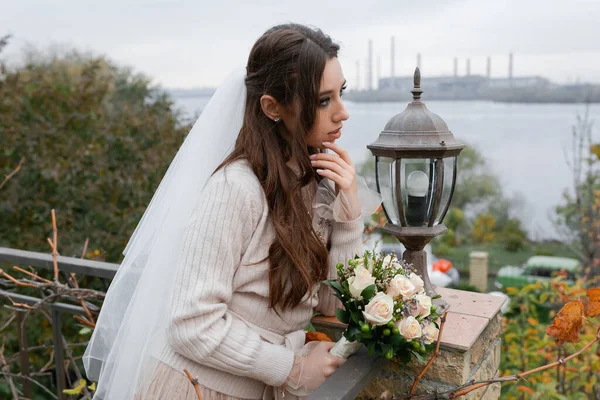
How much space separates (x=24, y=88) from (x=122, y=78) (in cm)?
953

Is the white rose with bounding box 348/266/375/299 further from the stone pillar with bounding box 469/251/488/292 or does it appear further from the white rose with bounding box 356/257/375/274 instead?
the stone pillar with bounding box 469/251/488/292

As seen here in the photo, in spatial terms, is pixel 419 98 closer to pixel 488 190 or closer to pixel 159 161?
pixel 159 161

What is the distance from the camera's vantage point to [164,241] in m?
1.43

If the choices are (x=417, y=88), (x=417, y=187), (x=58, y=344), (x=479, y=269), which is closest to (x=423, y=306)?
(x=417, y=187)

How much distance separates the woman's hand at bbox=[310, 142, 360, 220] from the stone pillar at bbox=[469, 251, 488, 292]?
1280 centimetres

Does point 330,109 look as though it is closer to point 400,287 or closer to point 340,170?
point 340,170

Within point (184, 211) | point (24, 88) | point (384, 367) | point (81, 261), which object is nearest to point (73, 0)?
point (24, 88)

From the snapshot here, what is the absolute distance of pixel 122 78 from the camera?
13562 millimetres

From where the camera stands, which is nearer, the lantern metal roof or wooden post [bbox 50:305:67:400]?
the lantern metal roof

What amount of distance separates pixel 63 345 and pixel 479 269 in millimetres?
12778

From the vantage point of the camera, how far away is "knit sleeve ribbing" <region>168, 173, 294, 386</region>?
1271mm

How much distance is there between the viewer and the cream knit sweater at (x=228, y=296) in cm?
127

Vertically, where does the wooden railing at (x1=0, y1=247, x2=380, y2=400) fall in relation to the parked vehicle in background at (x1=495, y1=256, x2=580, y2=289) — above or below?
above

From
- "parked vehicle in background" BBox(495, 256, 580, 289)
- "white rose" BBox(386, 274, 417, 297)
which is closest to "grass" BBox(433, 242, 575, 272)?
"parked vehicle in background" BBox(495, 256, 580, 289)
